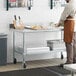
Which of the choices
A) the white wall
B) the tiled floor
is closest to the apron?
the tiled floor

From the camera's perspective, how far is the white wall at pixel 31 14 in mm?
6051

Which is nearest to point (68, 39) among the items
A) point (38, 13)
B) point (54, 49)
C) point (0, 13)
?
point (54, 49)

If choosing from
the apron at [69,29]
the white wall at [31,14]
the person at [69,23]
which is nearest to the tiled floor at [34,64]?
the white wall at [31,14]

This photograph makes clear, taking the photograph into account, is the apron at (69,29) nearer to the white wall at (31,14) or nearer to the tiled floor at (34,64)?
the tiled floor at (34,64)

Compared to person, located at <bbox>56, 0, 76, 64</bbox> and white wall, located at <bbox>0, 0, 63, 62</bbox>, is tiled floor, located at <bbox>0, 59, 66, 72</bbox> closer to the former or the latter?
white wall, located at <bbox>0, 0, 63, 62</bbox>

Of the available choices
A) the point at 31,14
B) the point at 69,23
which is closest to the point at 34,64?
the point at 31,14

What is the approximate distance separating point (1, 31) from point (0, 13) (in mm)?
392

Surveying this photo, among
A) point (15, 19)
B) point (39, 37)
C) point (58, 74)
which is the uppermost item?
point (15, 19)

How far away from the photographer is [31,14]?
630 cm

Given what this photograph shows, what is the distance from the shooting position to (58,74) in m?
5.24

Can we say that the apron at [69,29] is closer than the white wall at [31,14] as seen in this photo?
Yes

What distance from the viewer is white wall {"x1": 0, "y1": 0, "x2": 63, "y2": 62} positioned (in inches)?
238

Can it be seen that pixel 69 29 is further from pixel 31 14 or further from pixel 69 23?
pixel 31 14

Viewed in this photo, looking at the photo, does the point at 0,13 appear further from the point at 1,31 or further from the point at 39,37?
the point at 39,37
